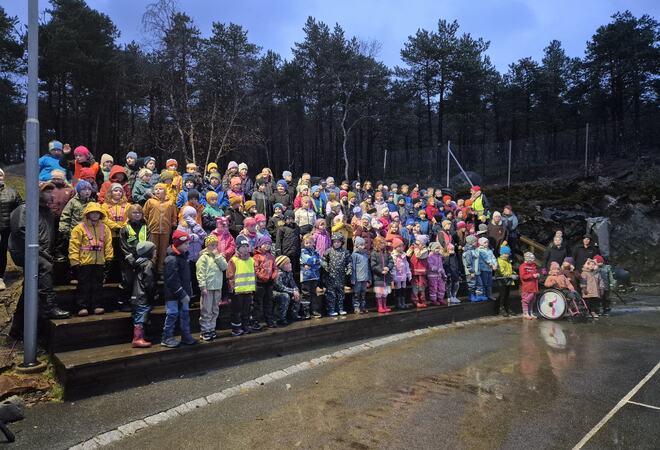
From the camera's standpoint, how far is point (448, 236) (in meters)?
10.7

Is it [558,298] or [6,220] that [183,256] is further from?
[558,298]

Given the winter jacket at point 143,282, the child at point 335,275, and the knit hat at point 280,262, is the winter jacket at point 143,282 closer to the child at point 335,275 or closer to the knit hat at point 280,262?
the knit hat at point 280,262

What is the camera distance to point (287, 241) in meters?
8.19

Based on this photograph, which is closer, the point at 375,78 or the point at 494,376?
the point at 494,376

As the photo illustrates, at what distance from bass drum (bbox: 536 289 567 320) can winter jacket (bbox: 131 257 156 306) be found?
850cm

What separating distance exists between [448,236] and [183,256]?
6.85 metres

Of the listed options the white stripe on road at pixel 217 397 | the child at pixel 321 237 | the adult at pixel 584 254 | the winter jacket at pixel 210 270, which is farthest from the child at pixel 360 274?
the adult at pixel 584 254

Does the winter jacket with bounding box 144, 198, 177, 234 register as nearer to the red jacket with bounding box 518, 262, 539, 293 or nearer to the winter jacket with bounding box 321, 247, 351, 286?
the winter jacket with bounding box 321, 247, 351, 286

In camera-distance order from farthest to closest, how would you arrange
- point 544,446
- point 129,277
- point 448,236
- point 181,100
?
1. point 181,100
2. point 448,236
3. point 129,277
4. point 544,446

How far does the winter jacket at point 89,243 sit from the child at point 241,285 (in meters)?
1.64

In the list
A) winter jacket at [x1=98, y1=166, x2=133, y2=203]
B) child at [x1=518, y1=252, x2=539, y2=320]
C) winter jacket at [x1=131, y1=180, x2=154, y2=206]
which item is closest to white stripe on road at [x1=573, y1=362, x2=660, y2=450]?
child at [x1=518, y1=252, x2=539, y2=320]

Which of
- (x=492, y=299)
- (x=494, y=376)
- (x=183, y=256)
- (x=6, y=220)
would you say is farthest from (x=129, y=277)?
(x=492, y=299)

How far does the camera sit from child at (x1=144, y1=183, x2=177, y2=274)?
21.2 feet

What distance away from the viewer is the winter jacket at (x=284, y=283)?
7207mm
